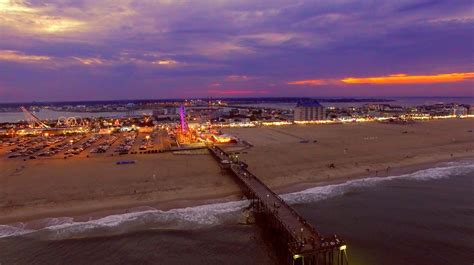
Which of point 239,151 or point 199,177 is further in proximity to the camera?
point 239,151

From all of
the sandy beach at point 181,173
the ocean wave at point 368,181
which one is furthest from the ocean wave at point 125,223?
the ocean wave at point 368,181

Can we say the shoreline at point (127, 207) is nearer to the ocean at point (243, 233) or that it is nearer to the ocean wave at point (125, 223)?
the ocean wave at point (125, 223)

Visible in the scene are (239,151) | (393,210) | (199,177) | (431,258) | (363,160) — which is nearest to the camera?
(431,258)

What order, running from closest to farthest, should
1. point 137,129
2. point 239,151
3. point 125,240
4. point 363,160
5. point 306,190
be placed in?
1. point 125,240
2. point 306,190
3. point 363,160
4. point 239,151
5. point 137,129

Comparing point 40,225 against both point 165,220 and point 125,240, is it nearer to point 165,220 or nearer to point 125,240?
point 125,240

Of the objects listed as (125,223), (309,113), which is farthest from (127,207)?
(309,113)

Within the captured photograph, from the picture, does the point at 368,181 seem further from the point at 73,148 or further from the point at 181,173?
the point at 73,148

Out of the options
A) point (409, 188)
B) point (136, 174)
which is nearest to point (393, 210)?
point (409, 188)
